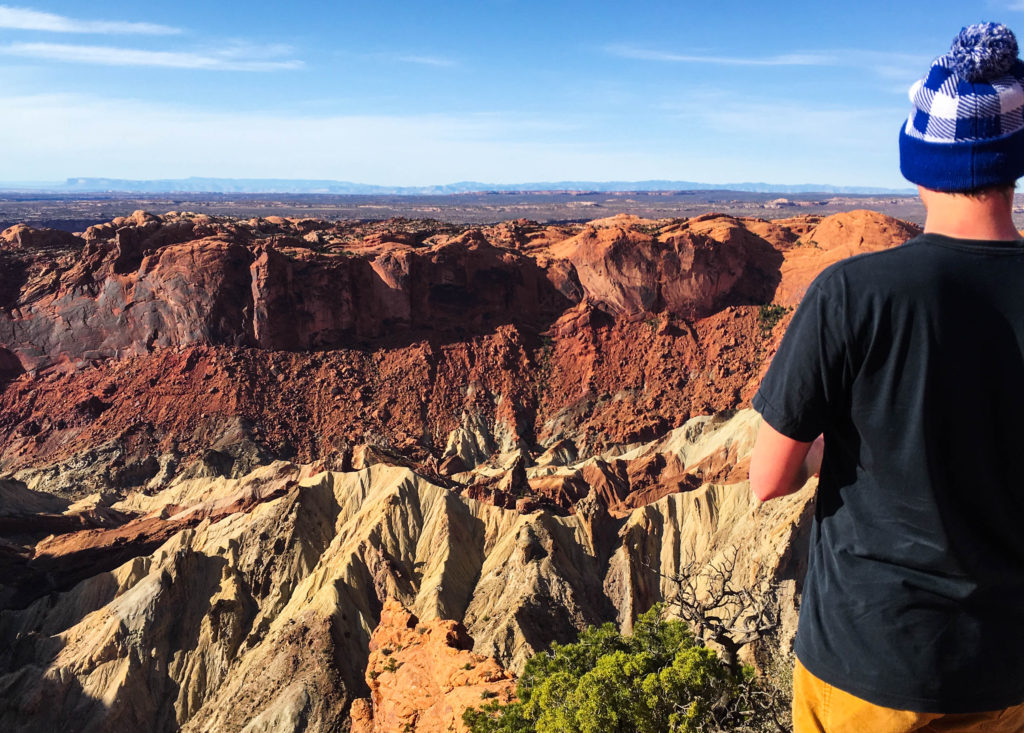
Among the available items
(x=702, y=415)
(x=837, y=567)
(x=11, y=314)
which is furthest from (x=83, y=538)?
(x=837, y=567)

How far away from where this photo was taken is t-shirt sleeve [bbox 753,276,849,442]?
2.84 m

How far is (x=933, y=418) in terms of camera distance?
9.12 feet

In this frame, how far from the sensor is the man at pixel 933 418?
9.02 ft

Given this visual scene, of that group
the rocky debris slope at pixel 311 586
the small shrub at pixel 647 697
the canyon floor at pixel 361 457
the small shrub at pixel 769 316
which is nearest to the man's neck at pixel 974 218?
the small shrub at pixel 647 697

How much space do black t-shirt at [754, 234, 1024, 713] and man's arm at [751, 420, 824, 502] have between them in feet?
0.20

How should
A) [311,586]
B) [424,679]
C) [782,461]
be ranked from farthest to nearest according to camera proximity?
1. [311,586]
2. [424,679]
3. [782,461]

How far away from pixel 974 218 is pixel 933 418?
0.78 m

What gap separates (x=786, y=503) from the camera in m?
37.5

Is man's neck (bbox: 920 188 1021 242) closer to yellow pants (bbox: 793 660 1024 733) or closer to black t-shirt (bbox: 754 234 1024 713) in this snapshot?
black t-shirt (bbox: 754 234 1024 713)

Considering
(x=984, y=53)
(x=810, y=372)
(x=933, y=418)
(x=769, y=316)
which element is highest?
(x=984, y=53)

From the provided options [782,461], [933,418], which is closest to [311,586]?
[782,461]

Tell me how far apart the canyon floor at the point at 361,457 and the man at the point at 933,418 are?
15283 mm

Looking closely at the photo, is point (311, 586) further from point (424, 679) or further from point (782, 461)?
point (782, 461)

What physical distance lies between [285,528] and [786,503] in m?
24.8
